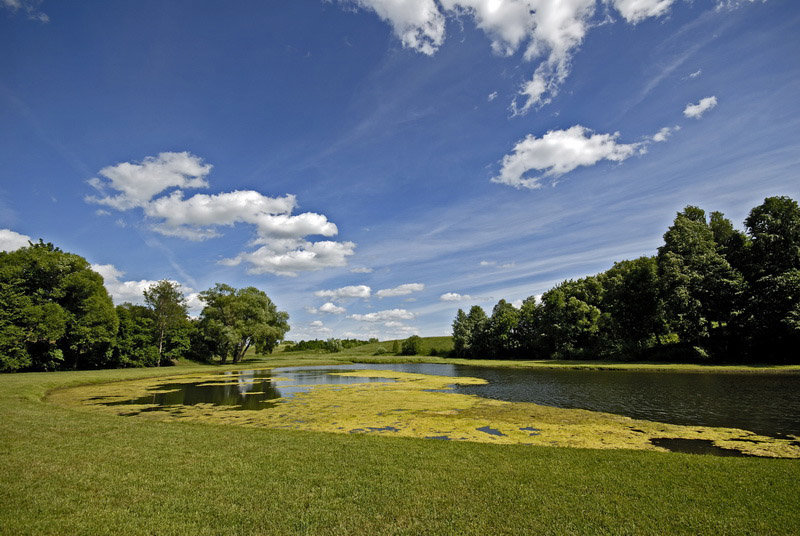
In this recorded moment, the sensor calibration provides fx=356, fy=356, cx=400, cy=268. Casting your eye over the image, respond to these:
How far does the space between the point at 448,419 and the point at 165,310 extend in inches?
2454

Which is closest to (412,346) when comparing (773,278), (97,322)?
(97,322)

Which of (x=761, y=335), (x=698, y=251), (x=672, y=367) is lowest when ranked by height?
(x=672, y=367)

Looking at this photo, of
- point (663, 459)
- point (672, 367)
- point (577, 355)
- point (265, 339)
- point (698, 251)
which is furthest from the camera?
point (265, 339)

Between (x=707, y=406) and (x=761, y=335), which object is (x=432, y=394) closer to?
(x=707, y=406)

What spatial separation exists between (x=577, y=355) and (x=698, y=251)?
911 inches

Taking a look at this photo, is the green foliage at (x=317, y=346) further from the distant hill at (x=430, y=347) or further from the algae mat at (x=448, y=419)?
the algae mat at (x=448, y=419)

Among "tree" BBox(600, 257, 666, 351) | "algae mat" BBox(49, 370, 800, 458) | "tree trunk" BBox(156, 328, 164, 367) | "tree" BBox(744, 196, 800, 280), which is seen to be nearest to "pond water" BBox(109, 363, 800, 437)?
"algae mat" BBox(49, 370, 800, 458)

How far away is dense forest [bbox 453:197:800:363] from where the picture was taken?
131ft

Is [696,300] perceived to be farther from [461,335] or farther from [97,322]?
[97,322]

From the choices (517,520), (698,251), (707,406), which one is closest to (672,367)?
(698,251)

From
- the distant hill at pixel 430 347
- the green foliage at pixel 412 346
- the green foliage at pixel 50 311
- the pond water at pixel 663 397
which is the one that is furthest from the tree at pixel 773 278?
the green foliage at pixel 50 311

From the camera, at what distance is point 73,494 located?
23.1ft

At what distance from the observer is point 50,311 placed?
129 ft

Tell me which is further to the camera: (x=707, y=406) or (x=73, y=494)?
(x=707, y=406)
